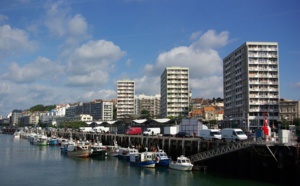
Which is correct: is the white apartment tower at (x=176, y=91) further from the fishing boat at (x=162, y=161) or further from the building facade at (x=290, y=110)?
the fishing boat at (x=162, y=161)

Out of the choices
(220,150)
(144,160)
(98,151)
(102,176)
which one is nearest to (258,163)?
(220,150)

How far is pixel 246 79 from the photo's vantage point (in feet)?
395

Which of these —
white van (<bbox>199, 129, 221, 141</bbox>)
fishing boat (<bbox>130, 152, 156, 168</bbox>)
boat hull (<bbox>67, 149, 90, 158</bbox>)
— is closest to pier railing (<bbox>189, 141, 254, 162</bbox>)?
fishing boat (<bbox>130, 152, 156, 168</bbox>)

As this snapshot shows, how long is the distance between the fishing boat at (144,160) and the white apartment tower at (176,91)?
365ft

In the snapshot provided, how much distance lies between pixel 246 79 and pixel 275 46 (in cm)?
1486

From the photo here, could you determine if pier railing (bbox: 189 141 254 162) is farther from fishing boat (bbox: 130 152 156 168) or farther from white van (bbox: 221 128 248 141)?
fishing boat (bbox: 130 152 156 168)

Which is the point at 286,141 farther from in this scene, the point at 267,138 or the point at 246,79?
the point at 246,79

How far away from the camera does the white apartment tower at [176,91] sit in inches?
6752

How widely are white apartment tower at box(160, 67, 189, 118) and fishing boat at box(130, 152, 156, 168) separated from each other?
11129cm

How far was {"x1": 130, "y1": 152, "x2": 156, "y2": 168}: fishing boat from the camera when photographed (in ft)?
180

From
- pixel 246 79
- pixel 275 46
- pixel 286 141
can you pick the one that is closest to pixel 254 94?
pixel 246 79

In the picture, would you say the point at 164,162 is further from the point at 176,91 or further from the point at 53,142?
the point at 176,91

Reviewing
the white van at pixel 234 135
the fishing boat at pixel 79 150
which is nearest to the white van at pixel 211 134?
the white van at pixel 234 135

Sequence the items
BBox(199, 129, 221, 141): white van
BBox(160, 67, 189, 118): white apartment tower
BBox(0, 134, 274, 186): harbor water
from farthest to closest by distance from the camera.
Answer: BBox(160, 67, 189, 118): white apartment tower
BBox(199, 129, 221, 141): white van
BBox(0, 134, 274, 186): harbor water
